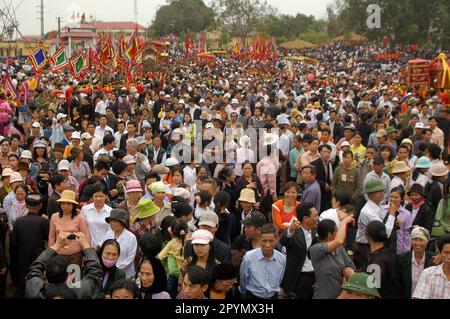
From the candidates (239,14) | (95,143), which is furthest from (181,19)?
(95,143)

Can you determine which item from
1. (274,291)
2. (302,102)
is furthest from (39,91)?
(274,291)

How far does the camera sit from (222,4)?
65438 millimetres

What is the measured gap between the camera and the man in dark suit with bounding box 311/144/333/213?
28.6 feet

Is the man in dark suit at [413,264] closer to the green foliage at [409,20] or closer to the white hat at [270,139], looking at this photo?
the white hat at [270,139]

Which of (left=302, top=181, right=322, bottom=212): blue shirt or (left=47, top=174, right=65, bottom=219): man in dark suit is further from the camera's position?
(left=302, top=181, right=322, bottom=212): blue shirt

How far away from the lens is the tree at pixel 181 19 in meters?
70.6

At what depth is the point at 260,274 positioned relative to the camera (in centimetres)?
480

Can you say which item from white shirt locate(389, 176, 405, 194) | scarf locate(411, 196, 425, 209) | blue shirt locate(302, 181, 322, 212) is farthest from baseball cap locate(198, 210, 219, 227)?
white shirt locate(389, 176, 405, 194)

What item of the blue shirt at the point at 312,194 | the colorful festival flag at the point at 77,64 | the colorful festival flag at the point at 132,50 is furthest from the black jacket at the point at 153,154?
the colorful festival flag at the point at 132,50

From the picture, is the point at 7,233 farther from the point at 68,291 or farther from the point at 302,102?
the point at 302,102

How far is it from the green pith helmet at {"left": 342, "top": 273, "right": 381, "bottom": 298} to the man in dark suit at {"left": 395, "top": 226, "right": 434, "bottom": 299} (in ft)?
3.22

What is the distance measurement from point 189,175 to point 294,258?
3.21m

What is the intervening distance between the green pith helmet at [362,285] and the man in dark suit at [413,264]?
3.22 ft

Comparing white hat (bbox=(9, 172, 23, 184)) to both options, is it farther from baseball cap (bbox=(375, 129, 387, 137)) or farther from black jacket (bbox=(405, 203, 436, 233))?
baseball cap (bbox=(375, 129, 387, 137))
